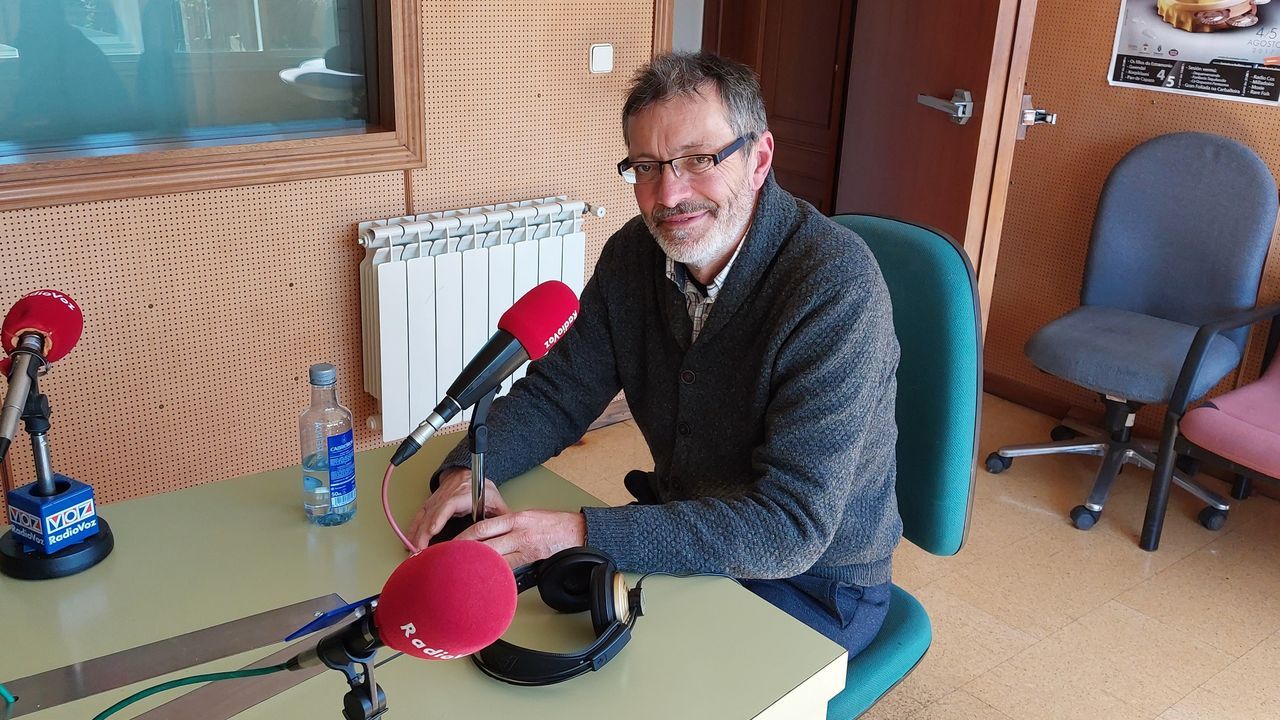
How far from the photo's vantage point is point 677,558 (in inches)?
52.5

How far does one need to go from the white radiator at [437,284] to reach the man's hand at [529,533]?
156 centimetres

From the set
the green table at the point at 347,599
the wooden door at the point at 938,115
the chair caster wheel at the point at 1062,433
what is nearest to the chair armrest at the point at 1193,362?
the wooden door at the point at 938,115

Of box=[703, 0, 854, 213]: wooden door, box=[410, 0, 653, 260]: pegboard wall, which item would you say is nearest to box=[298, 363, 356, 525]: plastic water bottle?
box=[410, 0, 653, 260]: pegboard wall

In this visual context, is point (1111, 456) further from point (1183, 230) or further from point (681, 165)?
point (681, 165)

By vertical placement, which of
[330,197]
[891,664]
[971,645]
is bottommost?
[971,645]

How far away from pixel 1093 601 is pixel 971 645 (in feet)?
1.37

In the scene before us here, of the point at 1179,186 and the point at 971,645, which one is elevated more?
the point at 1179,186

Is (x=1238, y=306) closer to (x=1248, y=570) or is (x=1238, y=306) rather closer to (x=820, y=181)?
(x=1248, y=570)

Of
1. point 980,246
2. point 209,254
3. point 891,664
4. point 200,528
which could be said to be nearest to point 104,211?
point 209,254

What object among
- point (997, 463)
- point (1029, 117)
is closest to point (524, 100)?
point (1029, 117)

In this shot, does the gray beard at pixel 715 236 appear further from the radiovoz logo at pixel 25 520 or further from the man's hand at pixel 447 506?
the radiovoz logo at pixel 25 520

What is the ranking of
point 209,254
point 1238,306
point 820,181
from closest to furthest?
point 209,254, point 1238,306, point 820,181

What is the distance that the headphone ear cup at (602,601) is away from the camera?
3.85 feet

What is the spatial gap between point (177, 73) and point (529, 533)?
5.84ft
